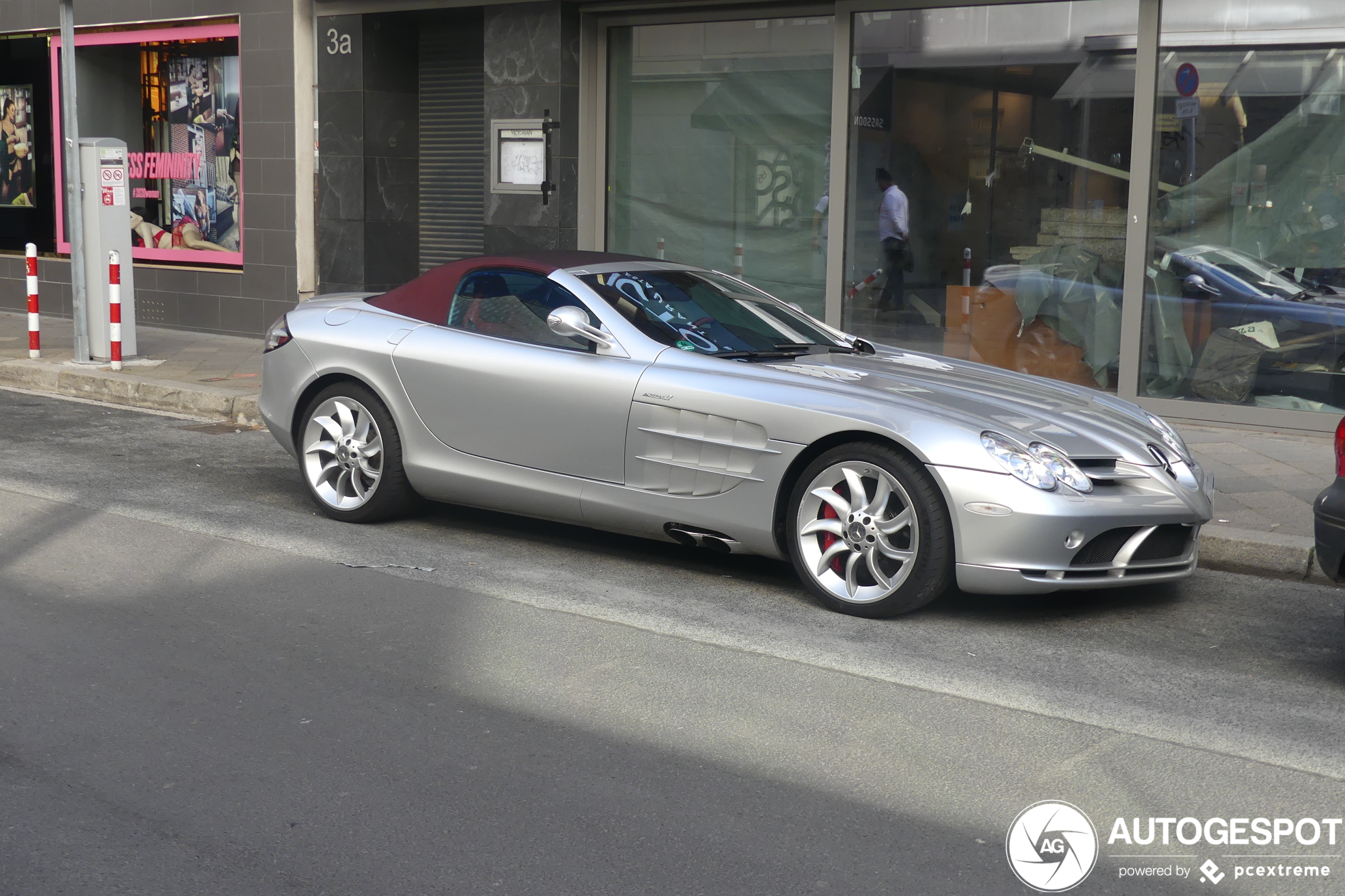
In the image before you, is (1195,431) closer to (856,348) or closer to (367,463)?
(856,348)

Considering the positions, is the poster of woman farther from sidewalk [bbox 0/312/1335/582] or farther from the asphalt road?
the asphalt road

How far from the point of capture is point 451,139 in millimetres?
14523

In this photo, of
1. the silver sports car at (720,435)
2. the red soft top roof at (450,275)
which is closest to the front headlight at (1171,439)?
the silver sports car at (720,435)

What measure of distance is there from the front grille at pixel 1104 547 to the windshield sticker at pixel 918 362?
132 cm

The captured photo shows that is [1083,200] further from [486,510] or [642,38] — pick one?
[486,510]

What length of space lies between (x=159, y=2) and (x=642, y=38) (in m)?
5.80

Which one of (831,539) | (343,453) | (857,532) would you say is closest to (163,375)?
(343,453)

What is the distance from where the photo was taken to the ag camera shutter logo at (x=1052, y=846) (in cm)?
337

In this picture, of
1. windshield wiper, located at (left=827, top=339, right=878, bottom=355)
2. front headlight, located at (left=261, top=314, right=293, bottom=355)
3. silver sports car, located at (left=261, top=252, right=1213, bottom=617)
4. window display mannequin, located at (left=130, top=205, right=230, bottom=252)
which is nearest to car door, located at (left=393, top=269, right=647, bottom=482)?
silver sports car, located at (left=261, top=252, right=1213, bottom=617)

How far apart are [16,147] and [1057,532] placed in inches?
618

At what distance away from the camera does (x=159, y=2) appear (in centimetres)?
1526

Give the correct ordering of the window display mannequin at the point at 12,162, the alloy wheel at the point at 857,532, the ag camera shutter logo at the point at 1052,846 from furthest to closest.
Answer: the window display mannequin at the point at 12,162 < the alloy wheel at the point at 857,532 < the ag camera shutter logo at the point at 1052,846

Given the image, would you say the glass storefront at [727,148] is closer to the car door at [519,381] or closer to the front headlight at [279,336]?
the front headlight at [279,336]

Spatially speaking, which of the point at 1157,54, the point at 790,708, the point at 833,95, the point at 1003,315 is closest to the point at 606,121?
the point at 833,95
